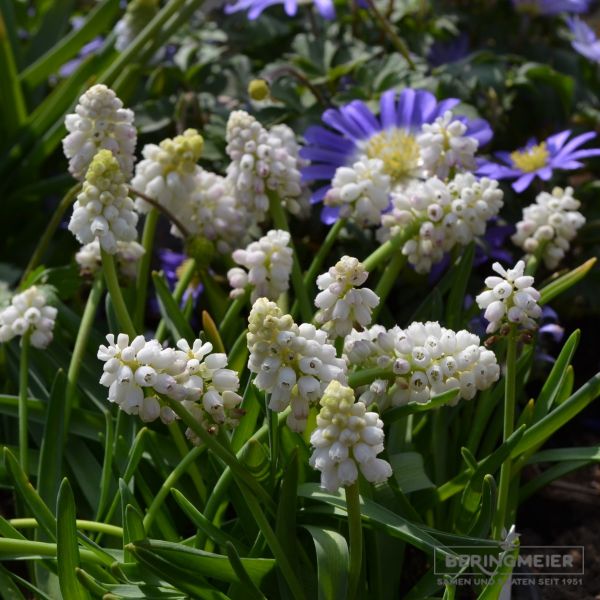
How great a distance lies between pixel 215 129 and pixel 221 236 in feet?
1.25

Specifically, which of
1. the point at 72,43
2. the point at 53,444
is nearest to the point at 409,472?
the point at 53,444

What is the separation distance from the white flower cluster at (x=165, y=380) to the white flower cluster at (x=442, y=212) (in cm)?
49

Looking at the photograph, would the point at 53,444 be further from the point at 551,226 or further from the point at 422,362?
the point at 551,226

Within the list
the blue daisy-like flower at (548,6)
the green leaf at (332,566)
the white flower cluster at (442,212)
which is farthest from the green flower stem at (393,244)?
the blue daisy-like flower at (548,6)

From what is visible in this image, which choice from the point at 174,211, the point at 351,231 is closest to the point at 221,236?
the point at 174,211

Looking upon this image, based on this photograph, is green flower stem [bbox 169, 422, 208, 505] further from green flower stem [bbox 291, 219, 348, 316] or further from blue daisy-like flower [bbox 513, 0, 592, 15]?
blue daisy-like flower [bbox 513, 0, 592, 15]

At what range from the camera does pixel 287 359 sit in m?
1.01

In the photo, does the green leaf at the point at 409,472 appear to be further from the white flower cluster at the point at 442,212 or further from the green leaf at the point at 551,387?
the white flower cluster at the point at 442,212

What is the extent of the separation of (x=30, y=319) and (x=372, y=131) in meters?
0.79

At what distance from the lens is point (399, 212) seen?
1.45 m

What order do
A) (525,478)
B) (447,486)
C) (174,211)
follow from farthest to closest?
(525,478), (174,211), (447,486)

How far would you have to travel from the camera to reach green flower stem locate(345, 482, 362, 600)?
1013mm

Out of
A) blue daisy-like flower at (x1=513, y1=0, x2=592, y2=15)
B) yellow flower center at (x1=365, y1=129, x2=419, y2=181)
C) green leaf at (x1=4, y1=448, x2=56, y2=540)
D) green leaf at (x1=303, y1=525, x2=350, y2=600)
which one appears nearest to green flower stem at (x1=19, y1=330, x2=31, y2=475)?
green leaf at (x1=4, y1=448, x2=56, y2=540)

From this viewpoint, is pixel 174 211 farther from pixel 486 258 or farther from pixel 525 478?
pixel 525 478
